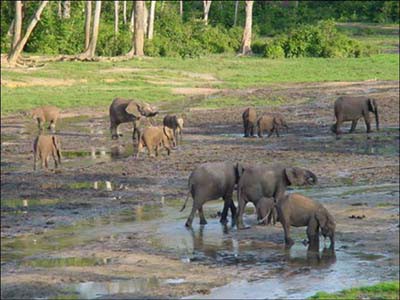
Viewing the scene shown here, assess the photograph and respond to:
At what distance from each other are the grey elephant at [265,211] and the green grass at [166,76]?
1979cm

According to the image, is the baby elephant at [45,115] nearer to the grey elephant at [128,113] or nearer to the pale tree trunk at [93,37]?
the grey elephant at [128,113]

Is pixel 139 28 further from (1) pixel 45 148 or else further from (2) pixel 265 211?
(2) pixel 265 211

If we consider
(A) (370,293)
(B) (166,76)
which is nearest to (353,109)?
(A) (370,293)

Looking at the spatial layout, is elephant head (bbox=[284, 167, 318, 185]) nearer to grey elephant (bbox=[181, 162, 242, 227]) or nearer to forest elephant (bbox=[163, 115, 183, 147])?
grey elephant (bbox=[181, 162, 242, 227])

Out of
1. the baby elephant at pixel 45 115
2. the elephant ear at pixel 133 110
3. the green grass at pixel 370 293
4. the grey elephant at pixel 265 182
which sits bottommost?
the baby elephant at pixel 45 115

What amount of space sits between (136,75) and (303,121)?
51.0 ft

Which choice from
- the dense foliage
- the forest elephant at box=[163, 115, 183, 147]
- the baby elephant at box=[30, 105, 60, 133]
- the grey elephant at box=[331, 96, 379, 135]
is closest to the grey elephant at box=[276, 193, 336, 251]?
the forest elephant at box=[163, 115, 183, 147]

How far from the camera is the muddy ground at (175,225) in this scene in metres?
13.5

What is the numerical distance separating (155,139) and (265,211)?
7977mm

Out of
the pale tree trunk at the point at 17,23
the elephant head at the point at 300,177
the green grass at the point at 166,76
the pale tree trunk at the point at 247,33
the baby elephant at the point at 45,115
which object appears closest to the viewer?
the elephant head at the point at 300,177

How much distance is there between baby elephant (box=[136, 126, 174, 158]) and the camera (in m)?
24.5

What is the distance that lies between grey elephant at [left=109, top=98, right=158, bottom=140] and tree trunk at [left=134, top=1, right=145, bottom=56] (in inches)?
1013

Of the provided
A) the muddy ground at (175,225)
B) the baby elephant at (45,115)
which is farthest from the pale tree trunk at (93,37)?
the muddy ground at (175,225)

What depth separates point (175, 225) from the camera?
17.4m
